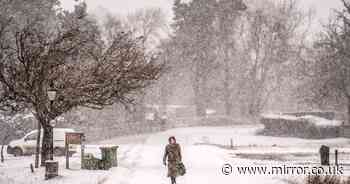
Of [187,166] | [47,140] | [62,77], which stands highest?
[62,77]

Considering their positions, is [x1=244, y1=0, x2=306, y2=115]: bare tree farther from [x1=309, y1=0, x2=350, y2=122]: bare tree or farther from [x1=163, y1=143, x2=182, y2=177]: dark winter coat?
[x1=163, y1=143, x2=182, y2=177]: dark winter coat

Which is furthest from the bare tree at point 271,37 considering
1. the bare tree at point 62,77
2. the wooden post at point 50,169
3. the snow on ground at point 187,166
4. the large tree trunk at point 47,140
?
the wooden post at point 50,169

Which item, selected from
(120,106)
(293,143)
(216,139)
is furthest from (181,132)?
(293,143)

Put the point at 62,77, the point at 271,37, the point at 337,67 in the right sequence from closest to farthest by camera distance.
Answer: the point at 62,77 < the point at 337,67 < the point at 271,37

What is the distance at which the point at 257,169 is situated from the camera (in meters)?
20.6

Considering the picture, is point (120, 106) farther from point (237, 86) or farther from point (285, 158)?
point (285, 158)

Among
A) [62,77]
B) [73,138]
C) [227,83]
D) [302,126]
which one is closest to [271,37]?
[227,83]

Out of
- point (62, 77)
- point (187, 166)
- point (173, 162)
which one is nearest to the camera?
point (173, 162)

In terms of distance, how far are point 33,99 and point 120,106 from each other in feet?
126

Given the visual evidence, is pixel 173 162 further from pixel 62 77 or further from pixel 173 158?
pixel 62 77

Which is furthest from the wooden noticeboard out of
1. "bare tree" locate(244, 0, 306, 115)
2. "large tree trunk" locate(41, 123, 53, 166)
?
"bare tree" locate(244, 0, 306, 115)

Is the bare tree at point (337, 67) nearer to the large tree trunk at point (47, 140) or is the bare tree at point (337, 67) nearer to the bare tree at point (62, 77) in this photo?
the bare tree at point (62, 77)

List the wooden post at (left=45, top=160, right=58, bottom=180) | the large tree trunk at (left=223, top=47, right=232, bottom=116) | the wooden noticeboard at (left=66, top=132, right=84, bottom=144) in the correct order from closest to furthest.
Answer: the wooden post at (left=45, top=160, right=58, bottom=180) < the wooden noticeboard at (left=66, top=132, right=84, bottom=144) < the large tree trunk at (left=223, top=47, right=232, bottom=116)

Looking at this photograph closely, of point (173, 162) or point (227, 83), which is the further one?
point (227, 83)
